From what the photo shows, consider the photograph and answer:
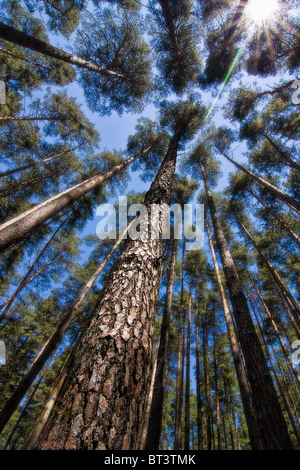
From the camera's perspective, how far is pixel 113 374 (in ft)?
3.95

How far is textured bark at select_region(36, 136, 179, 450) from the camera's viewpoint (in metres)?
0.98

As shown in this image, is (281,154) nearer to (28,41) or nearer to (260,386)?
(260,386)

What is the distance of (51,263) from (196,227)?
8568 millimetres

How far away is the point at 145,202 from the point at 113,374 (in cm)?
228

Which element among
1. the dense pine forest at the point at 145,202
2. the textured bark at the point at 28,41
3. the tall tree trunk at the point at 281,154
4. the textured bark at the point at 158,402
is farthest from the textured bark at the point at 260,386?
the tall tree trunk at the point at 281,154

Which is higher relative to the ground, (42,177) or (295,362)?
(42,177)

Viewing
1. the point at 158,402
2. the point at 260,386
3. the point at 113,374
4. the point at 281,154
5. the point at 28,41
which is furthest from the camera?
the point at 281,154

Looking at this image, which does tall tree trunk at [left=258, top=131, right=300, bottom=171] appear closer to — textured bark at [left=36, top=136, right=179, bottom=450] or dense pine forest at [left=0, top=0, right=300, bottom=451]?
dense pine forest at [left=0, top=0, right=300, bottom=451]

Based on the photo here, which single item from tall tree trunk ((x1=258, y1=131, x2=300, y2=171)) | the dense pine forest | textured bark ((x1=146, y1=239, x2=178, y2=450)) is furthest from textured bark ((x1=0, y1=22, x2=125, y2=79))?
tall tree trunk ((x1=258, y1=131, x2=300, y2=171))

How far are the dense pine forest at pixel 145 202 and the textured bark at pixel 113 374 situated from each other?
11 mm

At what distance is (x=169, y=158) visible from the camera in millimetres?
5195

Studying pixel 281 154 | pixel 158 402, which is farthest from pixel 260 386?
pixel 281 154
